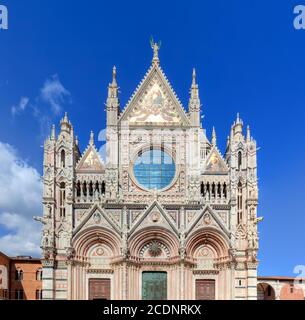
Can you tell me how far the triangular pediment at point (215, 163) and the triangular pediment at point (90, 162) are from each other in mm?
7611

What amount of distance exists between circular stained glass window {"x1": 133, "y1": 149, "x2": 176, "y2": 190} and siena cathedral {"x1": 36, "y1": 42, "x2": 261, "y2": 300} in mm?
73

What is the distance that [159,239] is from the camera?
35.3 metres

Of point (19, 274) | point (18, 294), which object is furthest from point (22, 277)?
point (18, 294)

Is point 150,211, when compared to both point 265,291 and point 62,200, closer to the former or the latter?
point 62,200

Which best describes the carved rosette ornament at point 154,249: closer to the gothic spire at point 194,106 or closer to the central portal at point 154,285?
the central portal at point 154,285

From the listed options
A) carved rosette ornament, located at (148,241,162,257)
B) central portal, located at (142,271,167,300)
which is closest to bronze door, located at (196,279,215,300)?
central portal, located at (142,271,167,300)

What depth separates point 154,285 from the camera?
34969 mm

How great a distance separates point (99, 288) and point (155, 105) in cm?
1379

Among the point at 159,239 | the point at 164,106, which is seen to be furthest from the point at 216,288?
the point at 164,106

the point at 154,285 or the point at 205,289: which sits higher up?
the point at 154,285

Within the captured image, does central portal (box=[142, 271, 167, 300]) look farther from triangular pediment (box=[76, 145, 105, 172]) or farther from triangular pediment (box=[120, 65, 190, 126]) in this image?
triangular pediment (box=[120, 65, 190, 126])

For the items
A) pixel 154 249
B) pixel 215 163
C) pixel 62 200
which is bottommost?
pixel 154 249

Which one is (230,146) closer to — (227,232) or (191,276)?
(227,232)
